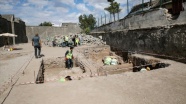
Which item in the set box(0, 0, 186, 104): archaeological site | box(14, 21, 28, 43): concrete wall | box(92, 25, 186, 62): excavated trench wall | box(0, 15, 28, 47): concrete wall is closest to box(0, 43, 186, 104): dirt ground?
box(0, 0, 186, 104): archaeological site

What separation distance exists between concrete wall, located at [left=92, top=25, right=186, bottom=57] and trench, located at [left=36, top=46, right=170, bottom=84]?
30.6 inches

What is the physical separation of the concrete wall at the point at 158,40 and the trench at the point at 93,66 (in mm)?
776

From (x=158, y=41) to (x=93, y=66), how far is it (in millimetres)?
3812

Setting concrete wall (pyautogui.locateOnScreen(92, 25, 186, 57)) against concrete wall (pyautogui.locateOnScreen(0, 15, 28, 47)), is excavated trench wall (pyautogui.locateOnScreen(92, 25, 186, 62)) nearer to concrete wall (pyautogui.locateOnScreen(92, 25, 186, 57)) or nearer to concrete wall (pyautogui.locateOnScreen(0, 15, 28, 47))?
concrete wall (pyautogui.locateOnScreen(92, 25, 186, 57))

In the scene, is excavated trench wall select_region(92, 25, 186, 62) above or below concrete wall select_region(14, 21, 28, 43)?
below

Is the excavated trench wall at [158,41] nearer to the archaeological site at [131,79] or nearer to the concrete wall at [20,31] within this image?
the archaeological site at [131,79]

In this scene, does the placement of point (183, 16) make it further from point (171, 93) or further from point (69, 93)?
point (69, 93)

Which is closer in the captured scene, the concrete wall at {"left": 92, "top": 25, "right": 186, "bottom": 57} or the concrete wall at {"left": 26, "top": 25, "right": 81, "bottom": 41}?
the concrete wall at {"left": 92, "top": 25, "right": 186, "bottom": 57}

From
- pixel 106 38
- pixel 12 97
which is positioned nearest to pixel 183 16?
pixel 12 97

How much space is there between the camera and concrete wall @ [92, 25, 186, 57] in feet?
25.2

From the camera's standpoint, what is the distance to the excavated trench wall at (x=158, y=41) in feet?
25.1

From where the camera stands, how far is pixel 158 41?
30.7ft

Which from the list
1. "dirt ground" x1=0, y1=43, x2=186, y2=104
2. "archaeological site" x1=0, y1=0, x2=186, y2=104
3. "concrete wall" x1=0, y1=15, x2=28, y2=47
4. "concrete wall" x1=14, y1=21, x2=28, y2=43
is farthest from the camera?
"concrete wall" x1=14, y1=21, x2=28, y2=43

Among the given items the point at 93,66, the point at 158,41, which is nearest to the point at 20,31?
the point at 93,66
